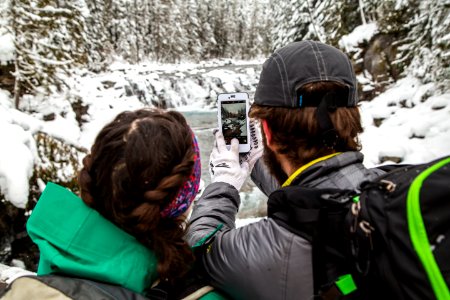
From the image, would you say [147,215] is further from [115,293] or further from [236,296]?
[236,296]

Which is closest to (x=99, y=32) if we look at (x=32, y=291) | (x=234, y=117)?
(x=234, y=117)

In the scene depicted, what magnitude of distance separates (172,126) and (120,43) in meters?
48.4

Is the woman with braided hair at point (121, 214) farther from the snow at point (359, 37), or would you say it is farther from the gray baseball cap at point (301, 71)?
the snow at point (359, 37)

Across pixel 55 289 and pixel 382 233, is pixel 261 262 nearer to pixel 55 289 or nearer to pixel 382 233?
pixel 382 233

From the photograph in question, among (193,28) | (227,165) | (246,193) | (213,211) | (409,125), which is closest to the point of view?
(213,211)

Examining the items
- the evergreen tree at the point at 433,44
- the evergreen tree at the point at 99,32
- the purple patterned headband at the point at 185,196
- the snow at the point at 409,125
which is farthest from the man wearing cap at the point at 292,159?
the evergreen tree at the point at 99,32

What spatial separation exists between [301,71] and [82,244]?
1112 mm

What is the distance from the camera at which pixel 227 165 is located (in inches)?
80.0

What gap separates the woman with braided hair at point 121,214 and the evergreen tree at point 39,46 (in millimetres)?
7958

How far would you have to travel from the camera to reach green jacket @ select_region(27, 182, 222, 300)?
44.3 inches

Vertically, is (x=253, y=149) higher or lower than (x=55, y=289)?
higher

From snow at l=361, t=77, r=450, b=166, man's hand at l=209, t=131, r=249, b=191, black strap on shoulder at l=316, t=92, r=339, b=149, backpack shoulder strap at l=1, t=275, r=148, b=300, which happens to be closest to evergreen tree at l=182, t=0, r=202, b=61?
snow at l=361, t=77, r=450, b=166

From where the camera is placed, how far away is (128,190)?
119 cm

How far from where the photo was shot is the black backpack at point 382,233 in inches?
37.3
